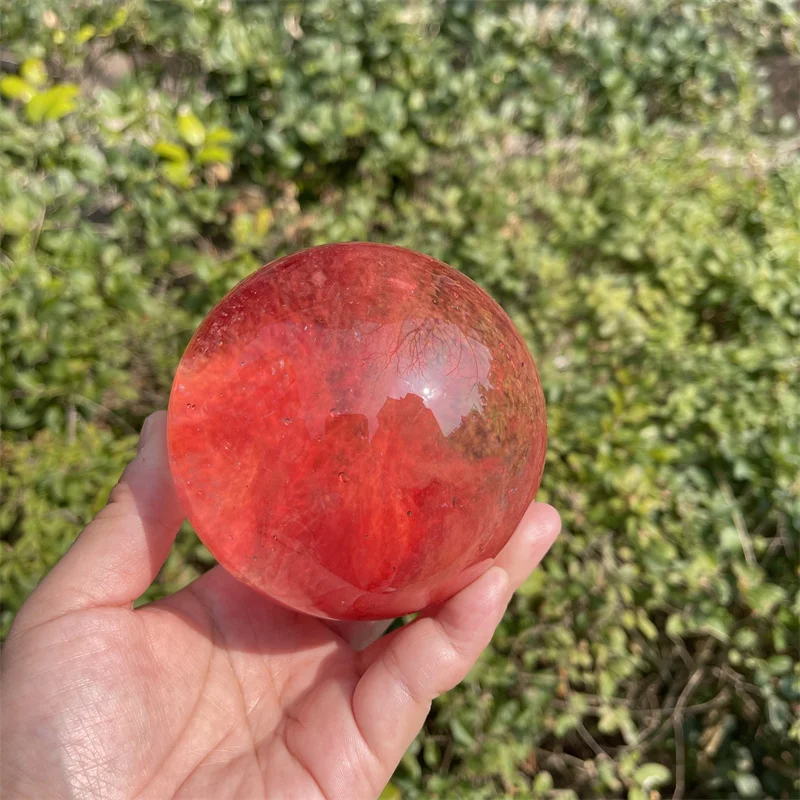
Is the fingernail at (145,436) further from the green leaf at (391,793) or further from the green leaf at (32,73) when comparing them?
the green leaf at (32,73)

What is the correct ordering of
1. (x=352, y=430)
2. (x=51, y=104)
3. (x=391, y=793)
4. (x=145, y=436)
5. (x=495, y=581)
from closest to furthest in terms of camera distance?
(x=352, y=430), (x=495, y=581), (x=145, y=436), (x=391, y=793), (x=51, y=104)

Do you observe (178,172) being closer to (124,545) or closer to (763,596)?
(124,545)

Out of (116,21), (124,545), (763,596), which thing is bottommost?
(763,596)

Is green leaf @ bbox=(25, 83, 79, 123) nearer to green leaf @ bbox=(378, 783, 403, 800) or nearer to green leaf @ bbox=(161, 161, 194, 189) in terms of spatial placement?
green leaf @ bbox=(161, 161, 194, 189)

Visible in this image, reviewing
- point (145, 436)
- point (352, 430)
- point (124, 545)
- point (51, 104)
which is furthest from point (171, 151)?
point (352, 430)

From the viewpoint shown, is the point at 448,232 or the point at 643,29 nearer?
the point at 448,232

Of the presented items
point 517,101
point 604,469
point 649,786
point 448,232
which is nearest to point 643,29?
point 517,101

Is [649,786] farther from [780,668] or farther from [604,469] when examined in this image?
[604,469]
